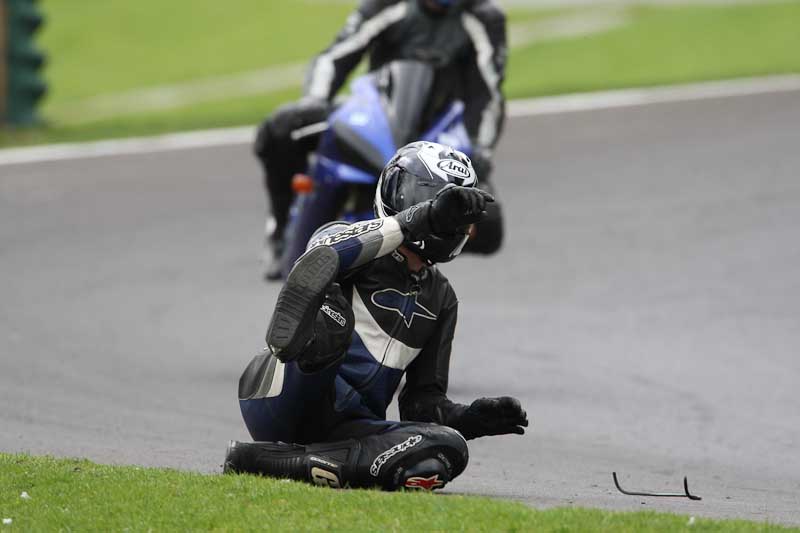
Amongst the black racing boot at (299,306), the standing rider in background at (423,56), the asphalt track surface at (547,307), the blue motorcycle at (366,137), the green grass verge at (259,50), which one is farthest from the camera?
the green grass verge at (259,50)

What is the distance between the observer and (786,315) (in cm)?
1175

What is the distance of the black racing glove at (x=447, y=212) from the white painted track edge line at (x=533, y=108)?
35.2 ft

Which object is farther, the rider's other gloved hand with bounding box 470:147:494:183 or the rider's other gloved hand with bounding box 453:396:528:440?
the rider's other gloved hand with bounding box 470:147:494:183

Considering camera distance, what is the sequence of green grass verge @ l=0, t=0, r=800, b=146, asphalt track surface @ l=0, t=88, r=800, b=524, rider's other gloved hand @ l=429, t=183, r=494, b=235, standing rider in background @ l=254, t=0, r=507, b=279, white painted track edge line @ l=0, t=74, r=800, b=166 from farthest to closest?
1. green grass verge @ l=0, t=0, r=800, b=146
2. white painted track edge line @ l=0, t=74, r=800, b=166
3. standing rider in background @ l=254, t=0, r=507, b=279
4. asphalt track surface @ l=0, t=88, r=800, b=524
5. rider's other gloved hand @ l=429, t=183, r=494, b=235

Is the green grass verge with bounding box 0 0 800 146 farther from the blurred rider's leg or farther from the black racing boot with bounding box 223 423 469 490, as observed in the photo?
the black racing boot with bounding box 223 423 469 490

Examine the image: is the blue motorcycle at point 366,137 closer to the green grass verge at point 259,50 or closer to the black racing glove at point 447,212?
the black racing glove at point 447,212

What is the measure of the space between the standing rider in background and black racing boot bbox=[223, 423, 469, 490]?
3.76 metres

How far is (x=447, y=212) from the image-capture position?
18.9 feet

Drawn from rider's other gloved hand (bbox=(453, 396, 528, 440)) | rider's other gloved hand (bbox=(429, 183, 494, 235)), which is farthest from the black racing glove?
rider's other gloved hand (bbox=(453, 396, 528, 440))

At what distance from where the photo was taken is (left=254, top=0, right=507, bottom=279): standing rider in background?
977 cm

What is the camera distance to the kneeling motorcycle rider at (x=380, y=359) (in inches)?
229

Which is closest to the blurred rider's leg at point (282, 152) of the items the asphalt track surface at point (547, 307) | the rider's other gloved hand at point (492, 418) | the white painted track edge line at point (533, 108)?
the asphalt track surface at point (547, 307)

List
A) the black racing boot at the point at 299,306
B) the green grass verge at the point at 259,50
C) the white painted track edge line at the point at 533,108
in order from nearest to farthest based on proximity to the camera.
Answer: the black racing boot at the point at 299,306 < the white painted track edge line at the point at 533,108 < the green grass verge at the point at 259,50

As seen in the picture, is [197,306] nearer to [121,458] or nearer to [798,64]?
[121,458]
